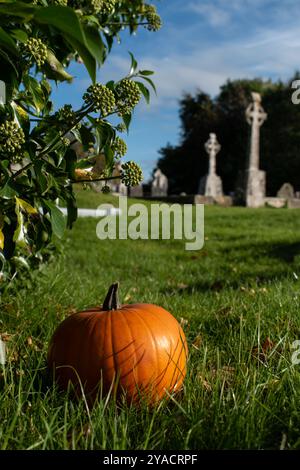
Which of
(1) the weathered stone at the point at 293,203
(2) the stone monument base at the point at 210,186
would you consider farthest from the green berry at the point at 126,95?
(2) the stone monument base at the point at 210,186

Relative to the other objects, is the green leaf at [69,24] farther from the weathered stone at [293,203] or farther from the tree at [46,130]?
the weathered stone at [293,203]

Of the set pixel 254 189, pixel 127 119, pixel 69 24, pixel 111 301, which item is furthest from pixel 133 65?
pixel 254 189

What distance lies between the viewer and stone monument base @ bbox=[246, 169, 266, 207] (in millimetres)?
23922

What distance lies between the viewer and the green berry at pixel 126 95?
82.6 inches

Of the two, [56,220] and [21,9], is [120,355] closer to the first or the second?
[56,220]

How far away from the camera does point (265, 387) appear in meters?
2.09

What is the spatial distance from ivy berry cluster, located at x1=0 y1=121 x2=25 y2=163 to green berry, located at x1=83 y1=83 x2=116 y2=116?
29 centimetres

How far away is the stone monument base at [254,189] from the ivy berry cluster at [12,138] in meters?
22.4

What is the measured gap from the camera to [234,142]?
42.6 metres

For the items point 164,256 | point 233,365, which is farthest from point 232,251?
point 233,365

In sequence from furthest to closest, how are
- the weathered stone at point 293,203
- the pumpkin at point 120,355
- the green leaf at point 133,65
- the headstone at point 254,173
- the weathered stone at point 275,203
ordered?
the weathered stone at point 275,203 < the headstone at point 254,173 < the weathered stone at point 293,203 < the green leaf at point 133,65 < the pumpkin at point 120,355

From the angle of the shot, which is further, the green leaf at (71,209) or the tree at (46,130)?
the green leaf at (71,209)


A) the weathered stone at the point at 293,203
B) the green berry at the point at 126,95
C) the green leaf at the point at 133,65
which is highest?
the weathered stone at the point at 293,203

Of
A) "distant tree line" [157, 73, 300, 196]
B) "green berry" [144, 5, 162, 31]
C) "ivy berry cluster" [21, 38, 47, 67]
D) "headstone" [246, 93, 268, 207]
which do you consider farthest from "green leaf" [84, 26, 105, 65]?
"distant tree line" [157, 73, 300, 196]
